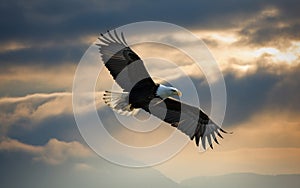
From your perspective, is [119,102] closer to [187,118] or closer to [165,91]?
[165,91]

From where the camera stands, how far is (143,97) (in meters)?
21.5

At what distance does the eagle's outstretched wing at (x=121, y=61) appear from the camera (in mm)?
20469

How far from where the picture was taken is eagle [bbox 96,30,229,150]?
2056cm

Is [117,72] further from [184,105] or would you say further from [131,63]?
[184,105]

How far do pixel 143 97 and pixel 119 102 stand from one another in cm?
75

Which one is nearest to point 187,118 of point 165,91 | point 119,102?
point 165,91

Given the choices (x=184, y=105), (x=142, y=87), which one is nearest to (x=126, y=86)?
(x=142, y=87)

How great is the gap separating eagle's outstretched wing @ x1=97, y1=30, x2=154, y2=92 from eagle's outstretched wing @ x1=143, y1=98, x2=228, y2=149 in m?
1.25

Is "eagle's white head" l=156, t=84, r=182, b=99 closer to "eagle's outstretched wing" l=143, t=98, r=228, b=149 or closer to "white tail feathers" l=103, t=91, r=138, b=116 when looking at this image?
"eagle's outstretched wing" l=143, t=98, r=228, b=149

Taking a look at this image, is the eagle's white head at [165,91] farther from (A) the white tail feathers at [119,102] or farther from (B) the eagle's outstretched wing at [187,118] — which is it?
(A) the white tail feathers at [119,102]

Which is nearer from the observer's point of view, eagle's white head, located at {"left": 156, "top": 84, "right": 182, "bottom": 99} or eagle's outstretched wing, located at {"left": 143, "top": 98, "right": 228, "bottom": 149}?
eagle's white head, located at {"left": 156, "top": 84, "right": 182, "bottom": 99}

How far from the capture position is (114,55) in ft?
67.5

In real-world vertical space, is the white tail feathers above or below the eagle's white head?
below

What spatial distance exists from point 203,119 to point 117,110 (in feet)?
8.50
